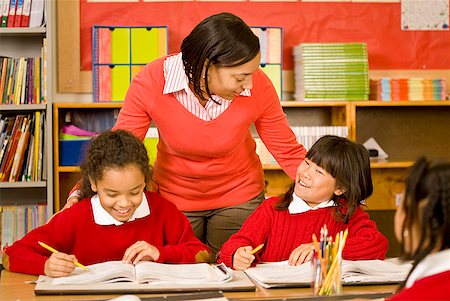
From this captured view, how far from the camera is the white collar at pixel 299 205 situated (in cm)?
227

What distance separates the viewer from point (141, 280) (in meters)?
1.77

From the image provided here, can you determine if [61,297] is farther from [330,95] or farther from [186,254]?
[330,95]

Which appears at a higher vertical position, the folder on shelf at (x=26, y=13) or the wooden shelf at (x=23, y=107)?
the folder on shelf at (x=26, y=13)

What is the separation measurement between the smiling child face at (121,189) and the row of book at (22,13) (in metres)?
1.92

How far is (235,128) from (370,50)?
1.97 metres

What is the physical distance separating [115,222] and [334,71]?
2.03m

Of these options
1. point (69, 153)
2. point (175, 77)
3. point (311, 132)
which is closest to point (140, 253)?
point (175, 77)

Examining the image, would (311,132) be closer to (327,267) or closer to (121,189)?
(121,189)

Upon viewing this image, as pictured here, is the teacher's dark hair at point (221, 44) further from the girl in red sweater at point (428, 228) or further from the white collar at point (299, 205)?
Result: the girl in red sweater at point (428, 228)

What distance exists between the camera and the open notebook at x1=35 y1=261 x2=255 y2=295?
5.61 ft

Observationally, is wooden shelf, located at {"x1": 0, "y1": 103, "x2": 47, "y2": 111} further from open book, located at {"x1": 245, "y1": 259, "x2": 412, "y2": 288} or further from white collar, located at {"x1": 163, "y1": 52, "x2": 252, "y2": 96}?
open book, located at {"x1": 245, "y1": 259, "x2": 412, "y2": 288}

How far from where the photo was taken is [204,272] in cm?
185

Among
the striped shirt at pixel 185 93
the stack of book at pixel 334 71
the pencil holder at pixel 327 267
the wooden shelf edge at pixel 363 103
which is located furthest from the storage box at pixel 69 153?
the pencil holder at pixel 327 267

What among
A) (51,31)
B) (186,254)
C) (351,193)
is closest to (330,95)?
(51,31)
